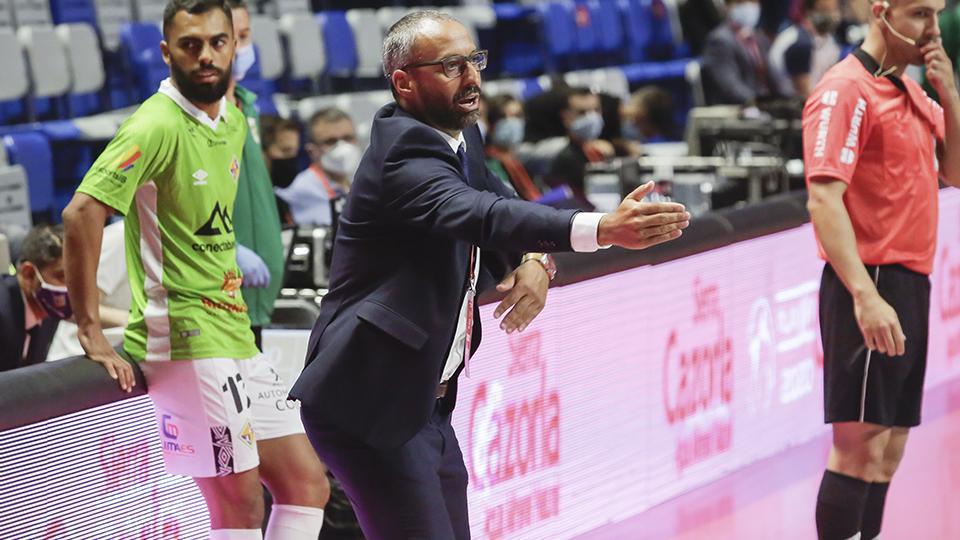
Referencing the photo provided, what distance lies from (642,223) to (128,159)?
1.54 meters

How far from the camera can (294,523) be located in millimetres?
4004

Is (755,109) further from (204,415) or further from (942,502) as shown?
(204,415)

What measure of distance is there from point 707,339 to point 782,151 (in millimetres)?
3423

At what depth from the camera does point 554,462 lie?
5.27 meters

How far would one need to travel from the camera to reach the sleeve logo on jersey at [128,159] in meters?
3.64

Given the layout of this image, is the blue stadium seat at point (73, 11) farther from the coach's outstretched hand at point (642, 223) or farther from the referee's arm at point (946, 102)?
the coach's outstretched hand at point (642, 223)

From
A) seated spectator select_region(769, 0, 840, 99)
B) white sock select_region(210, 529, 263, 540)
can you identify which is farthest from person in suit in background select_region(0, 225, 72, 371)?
seated spectator select_region(769, 0, 840, 99)

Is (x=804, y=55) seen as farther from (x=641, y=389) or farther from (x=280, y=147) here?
(x=641, y=389)

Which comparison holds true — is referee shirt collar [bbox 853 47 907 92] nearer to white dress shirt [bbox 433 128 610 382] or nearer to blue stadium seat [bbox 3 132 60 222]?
white dress shirt [bbox 433 128 610 382]

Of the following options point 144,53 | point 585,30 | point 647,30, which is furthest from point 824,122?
point 647,30

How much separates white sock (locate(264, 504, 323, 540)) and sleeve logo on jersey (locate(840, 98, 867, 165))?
68.4 inches

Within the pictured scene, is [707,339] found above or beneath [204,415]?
beneath

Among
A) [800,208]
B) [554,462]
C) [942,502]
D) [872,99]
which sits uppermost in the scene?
[872,99]

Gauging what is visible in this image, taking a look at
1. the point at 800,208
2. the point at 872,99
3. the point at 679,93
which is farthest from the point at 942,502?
the point at 679,93
